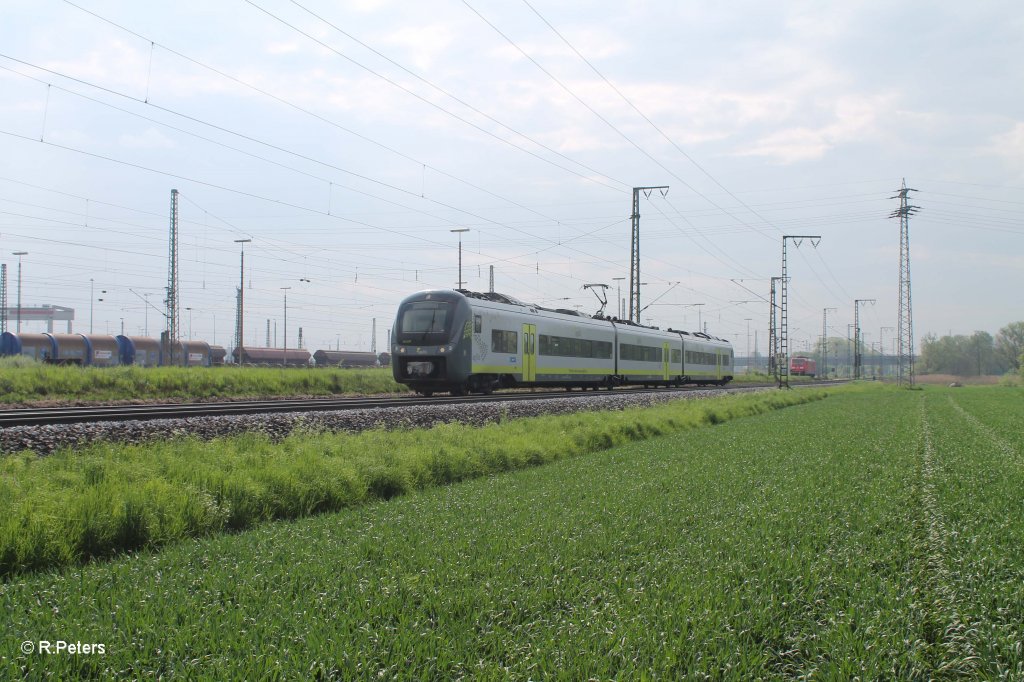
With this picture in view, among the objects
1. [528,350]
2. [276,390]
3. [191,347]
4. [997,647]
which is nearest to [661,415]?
[528,350]

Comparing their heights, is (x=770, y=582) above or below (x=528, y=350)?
below

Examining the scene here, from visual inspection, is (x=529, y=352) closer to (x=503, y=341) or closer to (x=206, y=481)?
(x=503, y=341)

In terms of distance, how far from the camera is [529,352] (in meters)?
28.8

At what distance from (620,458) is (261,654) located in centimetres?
994

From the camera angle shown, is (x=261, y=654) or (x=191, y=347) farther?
(x=191, y=347)

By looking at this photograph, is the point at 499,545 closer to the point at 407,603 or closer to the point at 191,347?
the point at 407,603

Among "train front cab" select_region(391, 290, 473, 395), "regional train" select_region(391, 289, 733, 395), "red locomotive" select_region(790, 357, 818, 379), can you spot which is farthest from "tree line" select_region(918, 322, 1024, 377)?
"train front cab" select_region(391, 290, 473, 395)

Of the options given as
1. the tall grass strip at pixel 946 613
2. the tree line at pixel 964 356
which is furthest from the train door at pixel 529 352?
the tree line at pixel 964 356

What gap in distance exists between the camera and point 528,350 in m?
28.7

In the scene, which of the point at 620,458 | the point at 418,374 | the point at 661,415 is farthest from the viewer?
the point at 418,374

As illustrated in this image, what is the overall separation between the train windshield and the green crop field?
16093mm

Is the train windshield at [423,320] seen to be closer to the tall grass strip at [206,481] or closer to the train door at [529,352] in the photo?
the train door at [529,352]

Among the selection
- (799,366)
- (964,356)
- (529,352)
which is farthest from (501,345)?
(964,356)

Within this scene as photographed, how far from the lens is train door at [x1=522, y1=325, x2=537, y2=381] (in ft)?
93.2
